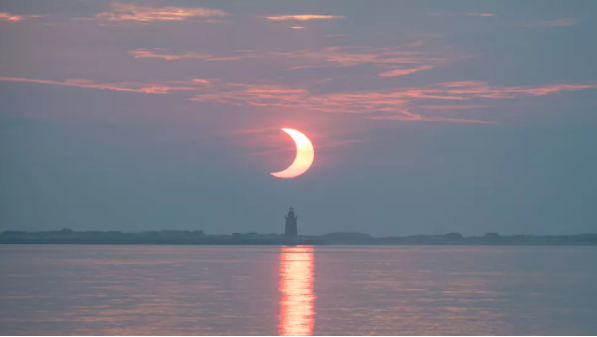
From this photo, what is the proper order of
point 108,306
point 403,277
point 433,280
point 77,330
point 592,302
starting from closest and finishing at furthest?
1. point 77,330
2. point 108,306
3. point 592,302
4. point 433,280
5. point 403,277

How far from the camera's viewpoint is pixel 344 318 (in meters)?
32.7

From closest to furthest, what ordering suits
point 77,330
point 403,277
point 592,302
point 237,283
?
point 77,330, point 592,302, point 237,283, point 403,277

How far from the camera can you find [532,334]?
96.0 ft

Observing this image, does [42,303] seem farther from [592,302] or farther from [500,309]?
[592,302]

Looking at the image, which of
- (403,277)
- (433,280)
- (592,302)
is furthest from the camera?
(403,277)

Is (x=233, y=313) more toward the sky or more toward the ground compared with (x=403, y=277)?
more toward the ground

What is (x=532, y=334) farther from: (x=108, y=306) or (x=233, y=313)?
(x=108, y=306)

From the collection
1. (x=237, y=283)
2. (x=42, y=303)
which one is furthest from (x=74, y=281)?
(x=42, y=303)

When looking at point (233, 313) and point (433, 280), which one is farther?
point (433, 280)

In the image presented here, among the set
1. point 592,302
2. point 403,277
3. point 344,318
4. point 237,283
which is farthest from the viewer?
point 403,277

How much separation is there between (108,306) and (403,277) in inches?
1139

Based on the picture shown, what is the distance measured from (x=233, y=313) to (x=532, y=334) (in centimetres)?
1182

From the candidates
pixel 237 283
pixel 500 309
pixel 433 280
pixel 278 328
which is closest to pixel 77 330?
pixel 278 328

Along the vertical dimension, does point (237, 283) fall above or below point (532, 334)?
above
